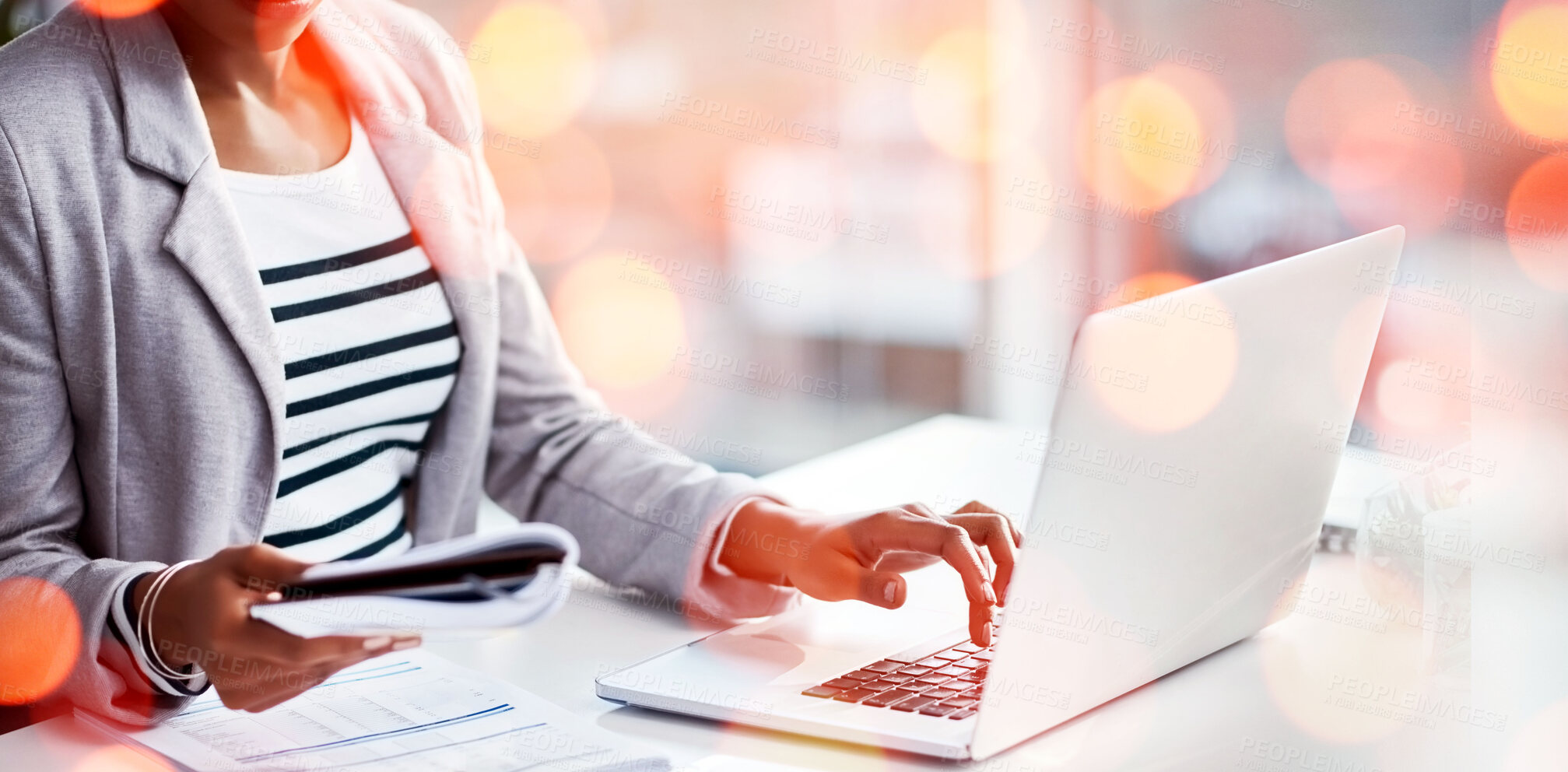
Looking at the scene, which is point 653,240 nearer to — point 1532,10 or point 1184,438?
point 1532,10

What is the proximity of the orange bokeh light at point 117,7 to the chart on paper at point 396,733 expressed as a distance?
0.58 m

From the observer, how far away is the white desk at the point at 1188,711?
0.76 meters

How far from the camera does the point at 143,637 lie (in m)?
0.76

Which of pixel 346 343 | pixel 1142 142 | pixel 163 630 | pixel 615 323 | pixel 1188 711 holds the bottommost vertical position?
pixel 615 323

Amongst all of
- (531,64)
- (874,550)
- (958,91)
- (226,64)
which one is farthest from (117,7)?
(531,64)

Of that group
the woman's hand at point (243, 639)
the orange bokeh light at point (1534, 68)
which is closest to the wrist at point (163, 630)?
the woman's hand at point (243, 639)

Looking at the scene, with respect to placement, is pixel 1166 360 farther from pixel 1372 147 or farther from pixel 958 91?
pixel 958 91

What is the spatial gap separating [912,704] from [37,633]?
0.62 metres

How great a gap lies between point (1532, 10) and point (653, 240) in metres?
2.97

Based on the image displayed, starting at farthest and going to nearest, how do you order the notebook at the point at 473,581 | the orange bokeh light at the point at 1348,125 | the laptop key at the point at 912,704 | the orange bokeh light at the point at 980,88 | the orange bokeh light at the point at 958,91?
the orange bokeh light at the point at 958,91 → the orange bokeh light at the point at 980,88 → the orange bokeh light at the point at 1348,125 → the laptop key at the point at 912,704 → the notebook at the point at 473,581

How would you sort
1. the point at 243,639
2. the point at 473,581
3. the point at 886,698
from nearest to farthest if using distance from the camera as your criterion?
the point at 473,581, the point at 243,639, the point at 886,698

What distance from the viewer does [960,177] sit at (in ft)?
8.71

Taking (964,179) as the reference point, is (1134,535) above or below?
below

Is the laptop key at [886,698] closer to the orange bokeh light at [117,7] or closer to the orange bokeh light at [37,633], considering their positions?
the orange bokeh light at [37,633]
